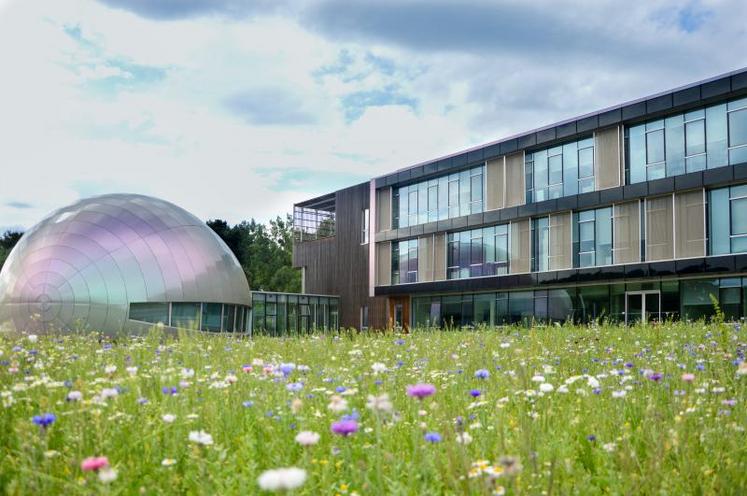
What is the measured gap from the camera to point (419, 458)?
189 inches

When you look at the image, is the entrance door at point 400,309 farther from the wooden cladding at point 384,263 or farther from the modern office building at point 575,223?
the wooden cladding at point 384,263

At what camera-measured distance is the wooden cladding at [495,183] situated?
3738 centimetres

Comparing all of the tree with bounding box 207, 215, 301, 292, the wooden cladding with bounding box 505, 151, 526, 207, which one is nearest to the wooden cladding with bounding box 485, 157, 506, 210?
the wooden cladding with bounding box 505, 151, 526, 207

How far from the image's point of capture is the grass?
3955 mm

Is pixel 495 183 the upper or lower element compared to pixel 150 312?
upper

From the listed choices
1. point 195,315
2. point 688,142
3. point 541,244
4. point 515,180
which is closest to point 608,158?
point 688,142

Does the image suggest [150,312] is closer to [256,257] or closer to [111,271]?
[111,271]

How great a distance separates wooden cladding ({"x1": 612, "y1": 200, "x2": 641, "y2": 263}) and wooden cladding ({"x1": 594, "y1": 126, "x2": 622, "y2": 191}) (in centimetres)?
122

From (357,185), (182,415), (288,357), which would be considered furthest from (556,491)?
(357,185)

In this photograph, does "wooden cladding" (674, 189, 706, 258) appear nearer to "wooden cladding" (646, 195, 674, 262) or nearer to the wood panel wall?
"wooden cladding" (646, 195, 674, 262)

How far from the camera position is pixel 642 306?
30.9 meters

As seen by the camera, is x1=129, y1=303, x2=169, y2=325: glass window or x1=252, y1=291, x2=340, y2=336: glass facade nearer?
x1=129, y1=303, x2=169, y2=325: glass window

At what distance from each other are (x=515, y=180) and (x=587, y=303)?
7771 mm

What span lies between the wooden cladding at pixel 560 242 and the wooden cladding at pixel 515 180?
8.30 ft
